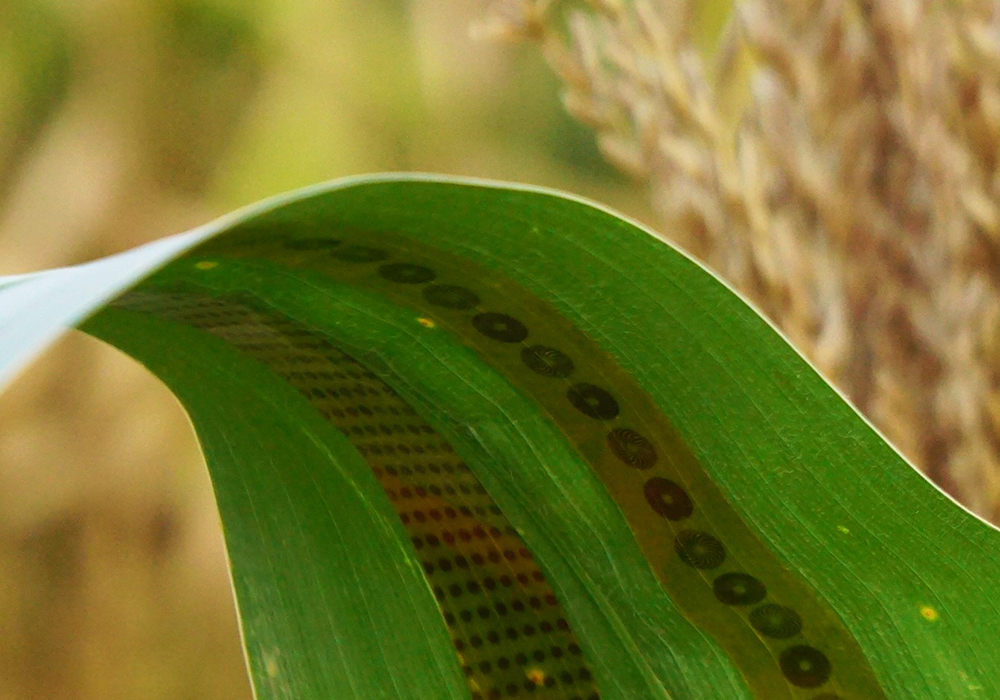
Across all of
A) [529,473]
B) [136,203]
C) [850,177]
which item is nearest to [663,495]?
[529,473]

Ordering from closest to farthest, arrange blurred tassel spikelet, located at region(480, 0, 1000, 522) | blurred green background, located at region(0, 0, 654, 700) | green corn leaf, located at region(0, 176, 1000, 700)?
1. green corn leaf, located at region(0, 176, 1000, 700)
2. blurred tassel spikelet, located at region(480, 0, 1000, 522)
3. blurred green background, located at region(0, 0, 654, 700)

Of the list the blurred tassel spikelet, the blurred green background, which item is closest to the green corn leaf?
the blurred tassel spikelet

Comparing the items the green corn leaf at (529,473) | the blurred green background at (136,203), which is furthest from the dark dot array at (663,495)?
the blurred green background at (136,203)

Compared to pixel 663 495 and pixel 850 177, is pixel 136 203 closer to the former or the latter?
pixel 850 177

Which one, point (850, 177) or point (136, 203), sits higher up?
point (136, 203)

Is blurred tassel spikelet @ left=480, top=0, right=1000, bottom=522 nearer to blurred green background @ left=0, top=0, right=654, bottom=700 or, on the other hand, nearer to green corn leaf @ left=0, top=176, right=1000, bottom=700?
green corn leaf @ left=0, top=176, right=1000, bottom=700

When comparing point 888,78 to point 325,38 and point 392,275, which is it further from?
point 325,38

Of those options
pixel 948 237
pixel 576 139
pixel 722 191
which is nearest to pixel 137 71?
pixel 576 139
